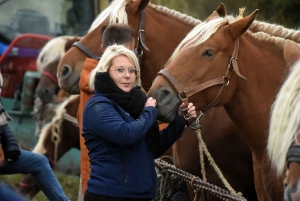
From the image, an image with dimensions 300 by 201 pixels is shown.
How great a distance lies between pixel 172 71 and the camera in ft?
14.3

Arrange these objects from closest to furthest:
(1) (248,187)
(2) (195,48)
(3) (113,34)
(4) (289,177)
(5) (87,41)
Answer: (4) (289,177) → (2) (195,48) → (3) (113,34) → (1) (248,187) → (5) (87,41)

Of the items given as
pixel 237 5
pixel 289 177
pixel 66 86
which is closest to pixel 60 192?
pixel 66 86

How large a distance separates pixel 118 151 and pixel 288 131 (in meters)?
0.97

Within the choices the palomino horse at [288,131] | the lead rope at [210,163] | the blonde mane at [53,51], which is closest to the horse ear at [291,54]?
the palomino horse at [288,131]

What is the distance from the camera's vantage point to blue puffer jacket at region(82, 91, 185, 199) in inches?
156

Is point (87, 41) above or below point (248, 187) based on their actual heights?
above

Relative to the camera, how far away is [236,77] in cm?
446

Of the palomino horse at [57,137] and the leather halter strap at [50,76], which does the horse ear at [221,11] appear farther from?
the leather halter strap at [50,76]

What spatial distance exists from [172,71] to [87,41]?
1464 mm

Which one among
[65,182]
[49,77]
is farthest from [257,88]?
[65,182]

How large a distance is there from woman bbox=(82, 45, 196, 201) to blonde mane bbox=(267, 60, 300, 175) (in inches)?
26.9

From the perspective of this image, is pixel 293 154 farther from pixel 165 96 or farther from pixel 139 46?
pixel 139 46

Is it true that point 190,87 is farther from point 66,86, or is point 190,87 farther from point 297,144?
point 66,86

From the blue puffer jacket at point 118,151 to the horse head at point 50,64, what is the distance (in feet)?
12.2
